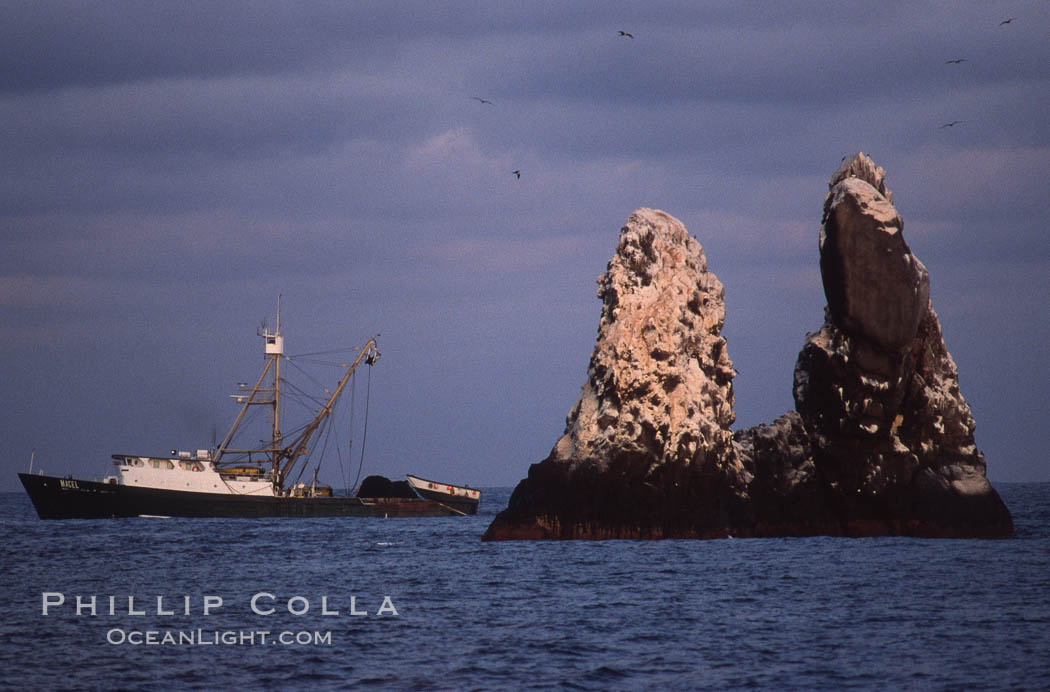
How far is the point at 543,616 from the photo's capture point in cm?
3297

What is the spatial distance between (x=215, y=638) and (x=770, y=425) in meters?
35.0

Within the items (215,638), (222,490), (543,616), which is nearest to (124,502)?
(222,490)

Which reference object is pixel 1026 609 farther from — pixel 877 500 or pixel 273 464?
pixel 273 464

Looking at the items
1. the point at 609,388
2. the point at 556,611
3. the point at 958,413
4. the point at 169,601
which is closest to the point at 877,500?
the point at 958,413

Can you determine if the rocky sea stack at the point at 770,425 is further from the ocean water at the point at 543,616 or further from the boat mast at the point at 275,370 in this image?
the boat mast at the point at 275,370

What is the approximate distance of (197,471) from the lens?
274ft

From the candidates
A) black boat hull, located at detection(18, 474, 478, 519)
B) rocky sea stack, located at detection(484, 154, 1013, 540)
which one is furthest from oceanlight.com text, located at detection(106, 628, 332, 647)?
black boat hull, located at detection(18, 474, 478, 519)

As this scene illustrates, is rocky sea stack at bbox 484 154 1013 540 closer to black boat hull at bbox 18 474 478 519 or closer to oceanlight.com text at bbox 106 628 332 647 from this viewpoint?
oceanlight.com text at bbox 106 628 332 647

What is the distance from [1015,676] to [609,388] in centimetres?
2962

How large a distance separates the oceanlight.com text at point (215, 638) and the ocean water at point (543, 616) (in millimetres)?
80

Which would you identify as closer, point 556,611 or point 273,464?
point 556,611

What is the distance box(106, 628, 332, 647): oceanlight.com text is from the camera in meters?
28.0

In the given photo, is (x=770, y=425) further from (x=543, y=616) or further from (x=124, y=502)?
(x=124, y=502)

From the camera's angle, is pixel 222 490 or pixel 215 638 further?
pixel 222 490
